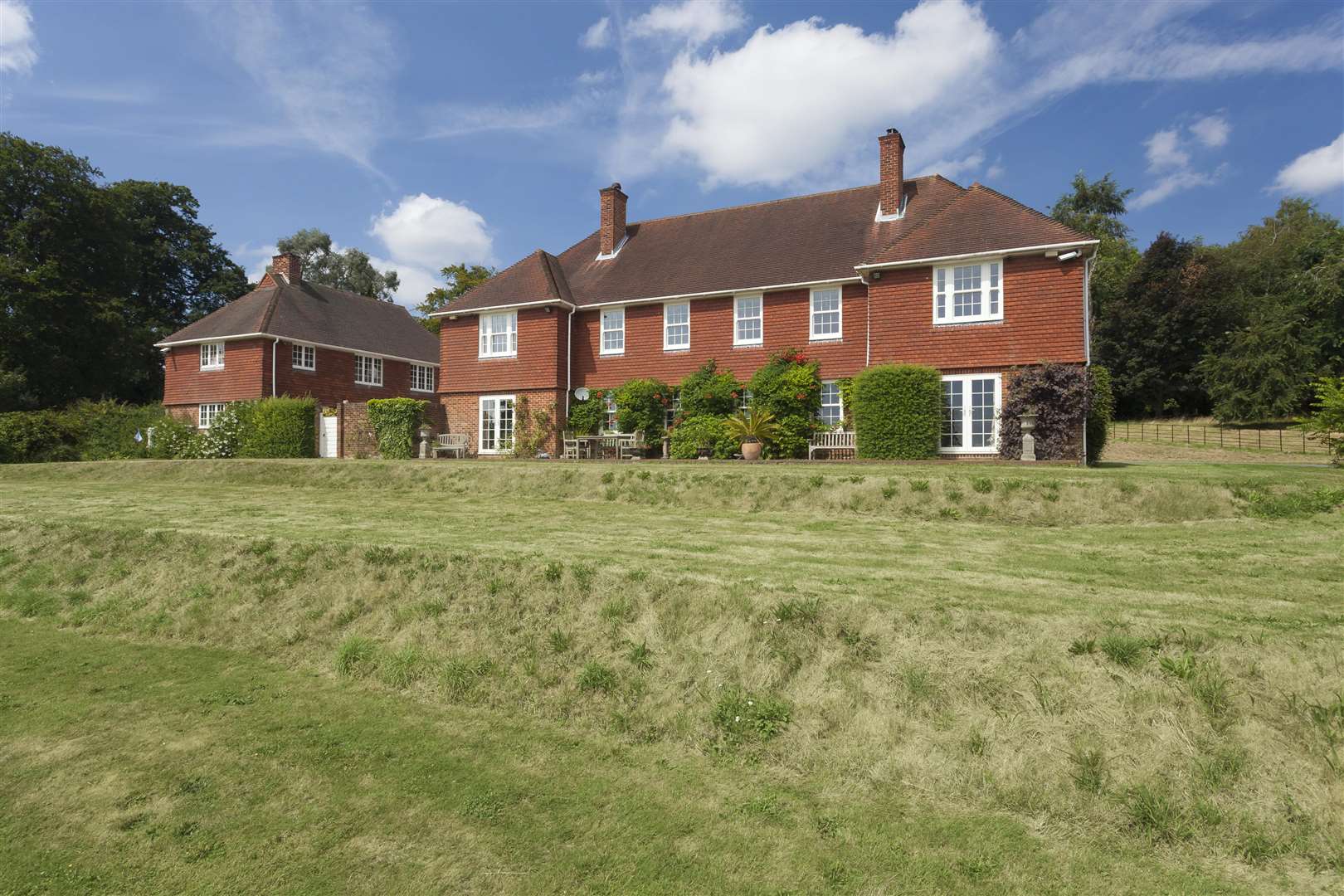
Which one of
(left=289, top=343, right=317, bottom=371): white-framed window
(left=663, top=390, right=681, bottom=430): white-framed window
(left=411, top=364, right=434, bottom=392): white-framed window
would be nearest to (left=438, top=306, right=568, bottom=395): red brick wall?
(left=663, top=390, right=681, bottom=430): white-framed window

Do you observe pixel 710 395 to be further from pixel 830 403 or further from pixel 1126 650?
pixel 1126 650

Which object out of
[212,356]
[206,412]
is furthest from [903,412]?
[206,412]

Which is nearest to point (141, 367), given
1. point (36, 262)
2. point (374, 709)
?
point (36, 262)

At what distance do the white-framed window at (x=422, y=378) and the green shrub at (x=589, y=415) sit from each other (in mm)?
16831

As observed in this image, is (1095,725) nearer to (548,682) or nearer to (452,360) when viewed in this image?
(548,682)

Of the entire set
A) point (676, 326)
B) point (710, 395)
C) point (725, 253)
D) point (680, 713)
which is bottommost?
point (680, 713)

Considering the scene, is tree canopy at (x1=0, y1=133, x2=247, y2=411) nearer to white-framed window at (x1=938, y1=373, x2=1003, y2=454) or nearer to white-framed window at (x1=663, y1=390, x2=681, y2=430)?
white-framed window at (x1=663, y1=390, x2=681, y2=430)

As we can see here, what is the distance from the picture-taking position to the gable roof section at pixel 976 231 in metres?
18.4

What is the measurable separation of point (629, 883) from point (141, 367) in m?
53.1

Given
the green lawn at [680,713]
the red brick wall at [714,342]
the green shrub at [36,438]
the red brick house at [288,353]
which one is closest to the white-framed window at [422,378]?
the red brick house at [288,353]

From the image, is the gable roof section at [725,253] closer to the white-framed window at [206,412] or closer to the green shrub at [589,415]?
the green shrub at [589,415]

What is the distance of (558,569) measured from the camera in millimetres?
7180

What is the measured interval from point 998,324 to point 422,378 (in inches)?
1168

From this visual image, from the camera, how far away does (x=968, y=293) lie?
19.2m
